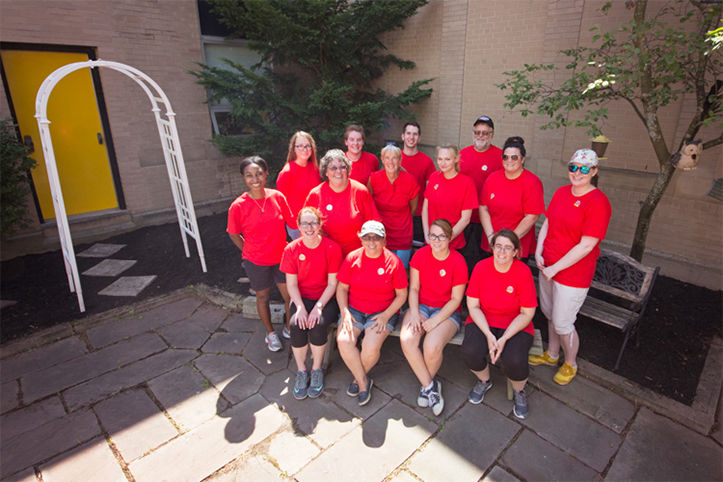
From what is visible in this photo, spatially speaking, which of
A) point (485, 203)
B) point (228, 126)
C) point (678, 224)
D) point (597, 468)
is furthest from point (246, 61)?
point (597, 468)

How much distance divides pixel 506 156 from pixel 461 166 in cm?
81

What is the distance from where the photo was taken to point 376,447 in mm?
2967

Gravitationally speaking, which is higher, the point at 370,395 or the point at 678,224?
the point at 678,224

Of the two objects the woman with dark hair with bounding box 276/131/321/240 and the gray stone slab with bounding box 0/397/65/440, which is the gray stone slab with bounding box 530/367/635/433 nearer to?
the woman with dark hair with bounding box 276/131/321/240

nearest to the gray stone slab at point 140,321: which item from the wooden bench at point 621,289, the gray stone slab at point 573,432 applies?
the gray stone slab at point 573,432

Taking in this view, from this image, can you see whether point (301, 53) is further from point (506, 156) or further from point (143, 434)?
point (143, 434)

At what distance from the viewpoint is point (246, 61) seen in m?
8.20

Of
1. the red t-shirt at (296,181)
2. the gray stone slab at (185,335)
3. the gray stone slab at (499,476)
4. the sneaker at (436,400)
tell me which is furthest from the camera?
the red t-shirt at (296,181)

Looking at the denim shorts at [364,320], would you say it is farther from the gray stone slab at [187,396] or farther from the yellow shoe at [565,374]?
the yellow shoe at [565,374]

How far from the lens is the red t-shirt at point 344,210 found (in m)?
3.68

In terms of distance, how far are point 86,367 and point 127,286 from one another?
166 centimetres

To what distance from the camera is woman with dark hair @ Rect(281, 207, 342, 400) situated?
346 centimetres

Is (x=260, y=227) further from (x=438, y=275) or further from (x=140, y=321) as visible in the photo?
(x=140, y=321)

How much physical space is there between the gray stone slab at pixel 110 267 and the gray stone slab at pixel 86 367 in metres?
1.90
